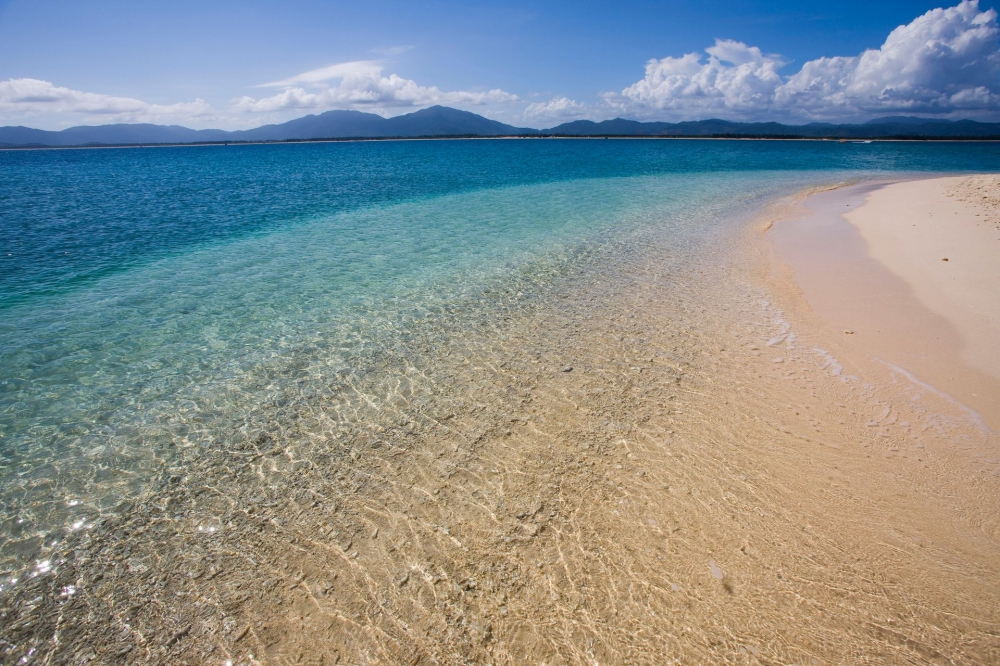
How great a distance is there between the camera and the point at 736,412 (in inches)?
242

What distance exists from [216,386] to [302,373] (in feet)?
4.21

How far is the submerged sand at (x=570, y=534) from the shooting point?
352 centimetres

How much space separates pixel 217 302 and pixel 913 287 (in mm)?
16353

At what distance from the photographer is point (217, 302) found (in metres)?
10.8

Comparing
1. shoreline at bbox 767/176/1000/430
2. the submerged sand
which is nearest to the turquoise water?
the submerged sand

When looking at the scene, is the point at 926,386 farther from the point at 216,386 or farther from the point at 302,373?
the point at 216,386

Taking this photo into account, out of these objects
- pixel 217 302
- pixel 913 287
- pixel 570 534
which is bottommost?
pixel 570 534

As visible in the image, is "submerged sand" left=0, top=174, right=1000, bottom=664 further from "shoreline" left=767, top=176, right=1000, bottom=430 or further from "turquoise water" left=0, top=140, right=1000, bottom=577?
"turquoise water" left=0, top=140, right=1000, bottom=577

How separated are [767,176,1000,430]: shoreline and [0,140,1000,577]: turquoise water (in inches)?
147

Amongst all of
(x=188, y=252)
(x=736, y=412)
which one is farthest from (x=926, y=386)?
(x=188, y=252)

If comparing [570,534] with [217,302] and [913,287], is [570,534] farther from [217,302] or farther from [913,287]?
[913,287]

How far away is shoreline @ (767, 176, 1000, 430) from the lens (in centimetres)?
705

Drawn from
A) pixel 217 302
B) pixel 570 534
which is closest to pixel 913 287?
pixel 570 534

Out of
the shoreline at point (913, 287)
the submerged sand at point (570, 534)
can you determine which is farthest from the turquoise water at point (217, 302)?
the shoreline at point (913, 287)
